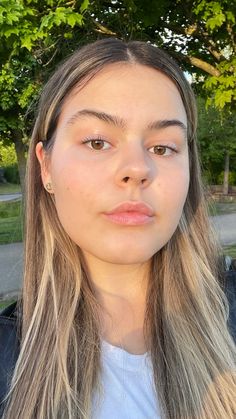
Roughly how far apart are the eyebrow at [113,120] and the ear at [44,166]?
171mm

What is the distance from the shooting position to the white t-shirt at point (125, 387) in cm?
128

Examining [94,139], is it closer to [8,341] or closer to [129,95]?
[129,95]

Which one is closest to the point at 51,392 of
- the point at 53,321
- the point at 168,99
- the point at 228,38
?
the point at 53,321

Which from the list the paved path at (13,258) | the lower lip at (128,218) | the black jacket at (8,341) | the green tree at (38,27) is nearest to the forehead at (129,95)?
the lower lip at (128,218)

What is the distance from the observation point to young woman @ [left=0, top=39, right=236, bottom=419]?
4.19 ft

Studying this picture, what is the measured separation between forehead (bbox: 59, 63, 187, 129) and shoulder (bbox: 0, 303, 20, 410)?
22.7 inches

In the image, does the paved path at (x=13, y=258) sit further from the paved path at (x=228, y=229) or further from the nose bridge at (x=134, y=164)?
the nose bridge at (x=134, y=164)

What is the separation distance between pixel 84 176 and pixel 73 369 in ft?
1.71

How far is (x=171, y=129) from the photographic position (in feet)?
4.50

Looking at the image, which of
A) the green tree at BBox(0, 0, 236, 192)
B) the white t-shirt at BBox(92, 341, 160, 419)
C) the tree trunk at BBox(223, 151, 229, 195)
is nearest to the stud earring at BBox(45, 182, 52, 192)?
the white t-shirt at BBox(92, 341, 160, 419)

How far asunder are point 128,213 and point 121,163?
0.13 meters

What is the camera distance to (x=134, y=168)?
1.25m

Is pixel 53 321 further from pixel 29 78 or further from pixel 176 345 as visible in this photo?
pixel 29 78

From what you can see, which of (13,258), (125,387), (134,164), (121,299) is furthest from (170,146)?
(13,258)
